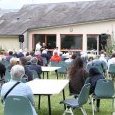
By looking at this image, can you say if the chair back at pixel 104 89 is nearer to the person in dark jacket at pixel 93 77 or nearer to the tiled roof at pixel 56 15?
the person in dark jacket at pixel 93 77

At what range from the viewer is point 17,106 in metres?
7.39

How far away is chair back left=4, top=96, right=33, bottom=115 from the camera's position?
7.34 meters

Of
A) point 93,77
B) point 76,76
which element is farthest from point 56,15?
point 76,76

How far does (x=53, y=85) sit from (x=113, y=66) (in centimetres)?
829

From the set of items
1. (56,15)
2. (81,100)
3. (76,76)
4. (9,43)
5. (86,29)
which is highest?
(56,15)

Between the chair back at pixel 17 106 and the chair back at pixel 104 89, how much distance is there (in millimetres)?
3234

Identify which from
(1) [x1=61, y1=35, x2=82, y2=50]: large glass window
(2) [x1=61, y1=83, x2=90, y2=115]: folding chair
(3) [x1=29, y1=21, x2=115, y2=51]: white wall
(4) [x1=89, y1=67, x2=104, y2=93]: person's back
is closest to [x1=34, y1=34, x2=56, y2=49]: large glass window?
(3) [x1=29, y1=21, x2=115, y2=51]: white wall

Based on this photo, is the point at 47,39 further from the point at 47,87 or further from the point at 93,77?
the point at 47,87

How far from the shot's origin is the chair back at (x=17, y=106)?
7.34 metres

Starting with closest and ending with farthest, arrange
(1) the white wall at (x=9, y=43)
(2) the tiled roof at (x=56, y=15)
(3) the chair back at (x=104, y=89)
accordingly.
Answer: (3) the chair back at (x=104, y=89) < (2) the tiled roof at (x=56, y=15) < (1) the white wall at (x=9, y=43)

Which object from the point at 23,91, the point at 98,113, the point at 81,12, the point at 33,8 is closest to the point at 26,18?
the point at 33,8

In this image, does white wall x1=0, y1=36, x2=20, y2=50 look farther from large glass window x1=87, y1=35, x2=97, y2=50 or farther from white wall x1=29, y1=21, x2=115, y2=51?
large glass window x1=87, y1=35, x2=97, y2=50

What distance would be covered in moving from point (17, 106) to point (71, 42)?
29562 millimetres

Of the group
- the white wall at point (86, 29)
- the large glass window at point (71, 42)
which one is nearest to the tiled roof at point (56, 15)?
the white wall at point (86, 29)
